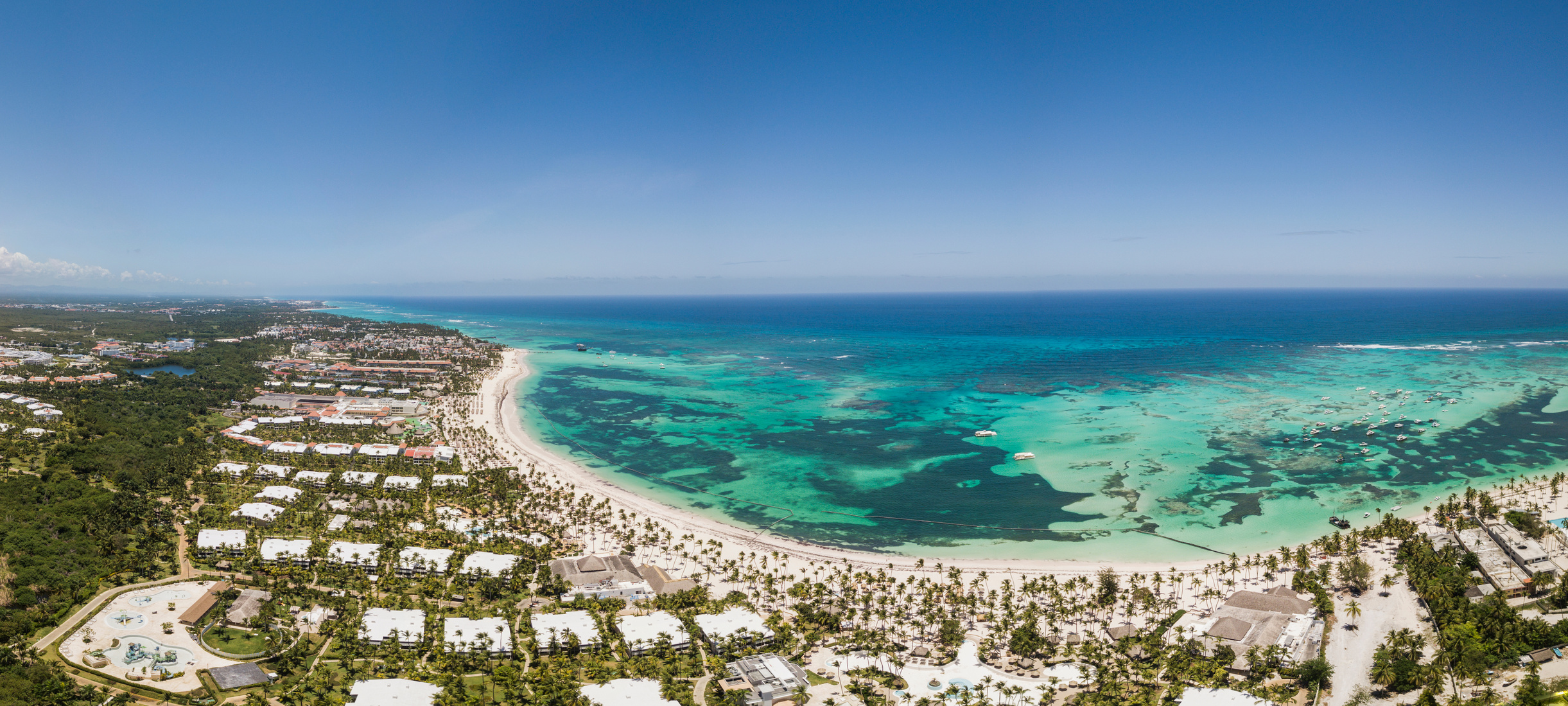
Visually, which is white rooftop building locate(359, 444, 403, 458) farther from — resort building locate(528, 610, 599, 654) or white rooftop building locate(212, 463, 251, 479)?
resort building locate(528, 610, 599, 654)

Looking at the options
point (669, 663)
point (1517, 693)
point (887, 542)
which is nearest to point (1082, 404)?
point (887, 542)

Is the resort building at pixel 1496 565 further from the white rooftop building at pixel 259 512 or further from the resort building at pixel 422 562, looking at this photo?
the white rooftop building at pixel 259 512

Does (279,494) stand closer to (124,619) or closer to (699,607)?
(124,619)

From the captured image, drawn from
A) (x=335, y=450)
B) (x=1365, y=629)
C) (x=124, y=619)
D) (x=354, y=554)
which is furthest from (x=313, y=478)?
(x=1365, y=629)

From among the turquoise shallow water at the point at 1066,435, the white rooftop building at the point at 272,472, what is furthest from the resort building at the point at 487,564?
the white rooftop building at the point at 272,472

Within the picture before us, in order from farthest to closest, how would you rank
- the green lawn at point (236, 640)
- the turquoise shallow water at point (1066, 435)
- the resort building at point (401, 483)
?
the resort building at point (401, 483) < the turquoise shallow water at point (1066, 435) < the green lawn at point (236, 640)

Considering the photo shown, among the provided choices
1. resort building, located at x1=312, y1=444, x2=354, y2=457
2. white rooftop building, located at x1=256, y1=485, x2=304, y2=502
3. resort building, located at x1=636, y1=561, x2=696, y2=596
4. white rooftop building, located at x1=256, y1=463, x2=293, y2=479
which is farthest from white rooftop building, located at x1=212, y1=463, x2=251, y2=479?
resort building, located at x1=636, y1=561, x2=696, y2=596
